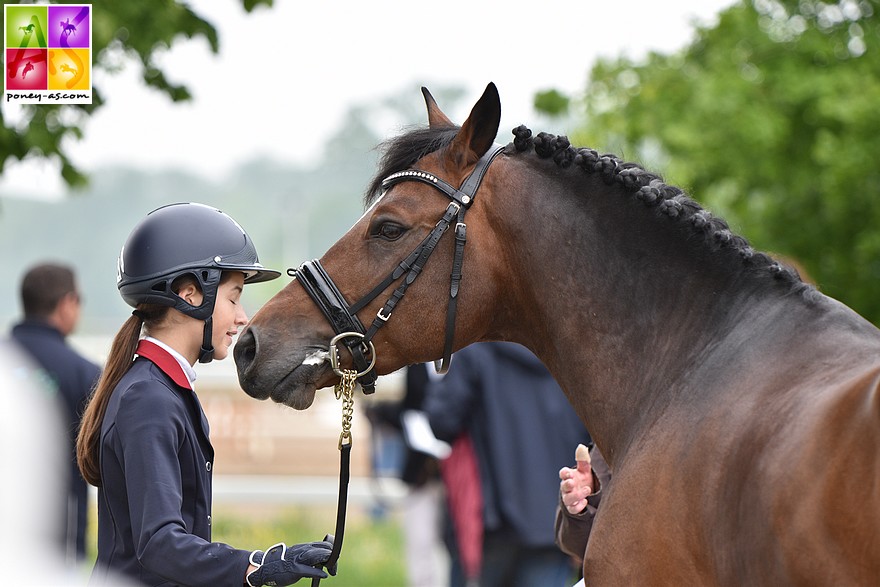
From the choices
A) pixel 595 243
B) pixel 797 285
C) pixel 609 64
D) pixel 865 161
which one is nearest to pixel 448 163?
pixel 595 243

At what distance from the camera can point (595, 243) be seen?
10.9 feet

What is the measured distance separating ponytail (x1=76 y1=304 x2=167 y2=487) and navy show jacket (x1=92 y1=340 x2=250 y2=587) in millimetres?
46

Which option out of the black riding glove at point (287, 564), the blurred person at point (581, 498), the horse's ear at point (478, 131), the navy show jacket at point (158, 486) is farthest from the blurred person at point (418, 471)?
the black riding glove at point (287, 564)

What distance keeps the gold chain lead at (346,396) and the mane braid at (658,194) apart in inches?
36.5

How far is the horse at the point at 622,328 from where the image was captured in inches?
103

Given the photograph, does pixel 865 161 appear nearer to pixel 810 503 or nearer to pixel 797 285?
pixel 797 285

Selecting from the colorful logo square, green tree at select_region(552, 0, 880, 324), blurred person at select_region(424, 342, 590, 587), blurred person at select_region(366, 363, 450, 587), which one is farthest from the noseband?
green tree at select_region(552, 0, 880, 324)

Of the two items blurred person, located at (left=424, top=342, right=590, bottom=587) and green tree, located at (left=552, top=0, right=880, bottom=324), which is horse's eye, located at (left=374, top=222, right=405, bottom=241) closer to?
blurred person, located at (left=424, top=342, right=590, bottom=587)

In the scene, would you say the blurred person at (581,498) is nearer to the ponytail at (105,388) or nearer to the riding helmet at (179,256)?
the riding helmet at (179,256)

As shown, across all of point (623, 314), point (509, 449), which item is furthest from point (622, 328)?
point (509, 449)

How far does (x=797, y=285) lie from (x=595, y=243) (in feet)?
2.04

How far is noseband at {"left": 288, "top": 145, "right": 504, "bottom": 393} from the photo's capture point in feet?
11.2

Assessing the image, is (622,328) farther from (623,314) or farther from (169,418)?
(169,418)

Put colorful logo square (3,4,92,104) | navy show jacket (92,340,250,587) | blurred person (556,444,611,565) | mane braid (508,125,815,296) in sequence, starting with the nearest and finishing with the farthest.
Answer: navy show jacket (92,340,250,587)
mane braid (508,125,815,296)
blurred person (556,444,611,565)
colorful logo square (3,4,92,104)
